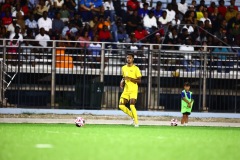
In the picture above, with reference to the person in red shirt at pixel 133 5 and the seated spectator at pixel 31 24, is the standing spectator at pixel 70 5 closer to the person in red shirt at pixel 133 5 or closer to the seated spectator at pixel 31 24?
the seated spectator at pixel 31 24

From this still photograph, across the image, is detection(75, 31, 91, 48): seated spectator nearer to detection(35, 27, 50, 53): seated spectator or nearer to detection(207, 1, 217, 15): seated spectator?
detection(35, 27, 50, 53): seated spectator

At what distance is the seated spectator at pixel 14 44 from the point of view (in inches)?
1089

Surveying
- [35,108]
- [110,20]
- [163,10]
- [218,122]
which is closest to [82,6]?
[110,20]

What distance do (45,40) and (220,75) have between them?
21.3 ft

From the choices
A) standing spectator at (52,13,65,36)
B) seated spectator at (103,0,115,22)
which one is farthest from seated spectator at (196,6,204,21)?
standing spectator at (52,13,65,36)

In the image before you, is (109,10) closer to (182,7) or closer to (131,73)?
(182,7)

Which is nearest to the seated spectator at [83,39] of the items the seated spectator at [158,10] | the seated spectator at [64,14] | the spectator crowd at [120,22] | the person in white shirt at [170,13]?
the spectator crowd at [120,22]

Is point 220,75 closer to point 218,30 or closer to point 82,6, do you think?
point 218,30

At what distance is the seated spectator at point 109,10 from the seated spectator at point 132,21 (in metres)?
0.65

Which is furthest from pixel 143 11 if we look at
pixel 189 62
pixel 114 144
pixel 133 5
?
pixel 114 144

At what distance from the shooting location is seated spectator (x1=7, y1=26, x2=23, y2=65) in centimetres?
2766

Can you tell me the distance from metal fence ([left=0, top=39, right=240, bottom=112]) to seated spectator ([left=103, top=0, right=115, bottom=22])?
287 centimetres

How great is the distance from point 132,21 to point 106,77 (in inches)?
137

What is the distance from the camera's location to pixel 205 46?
1142 inches
